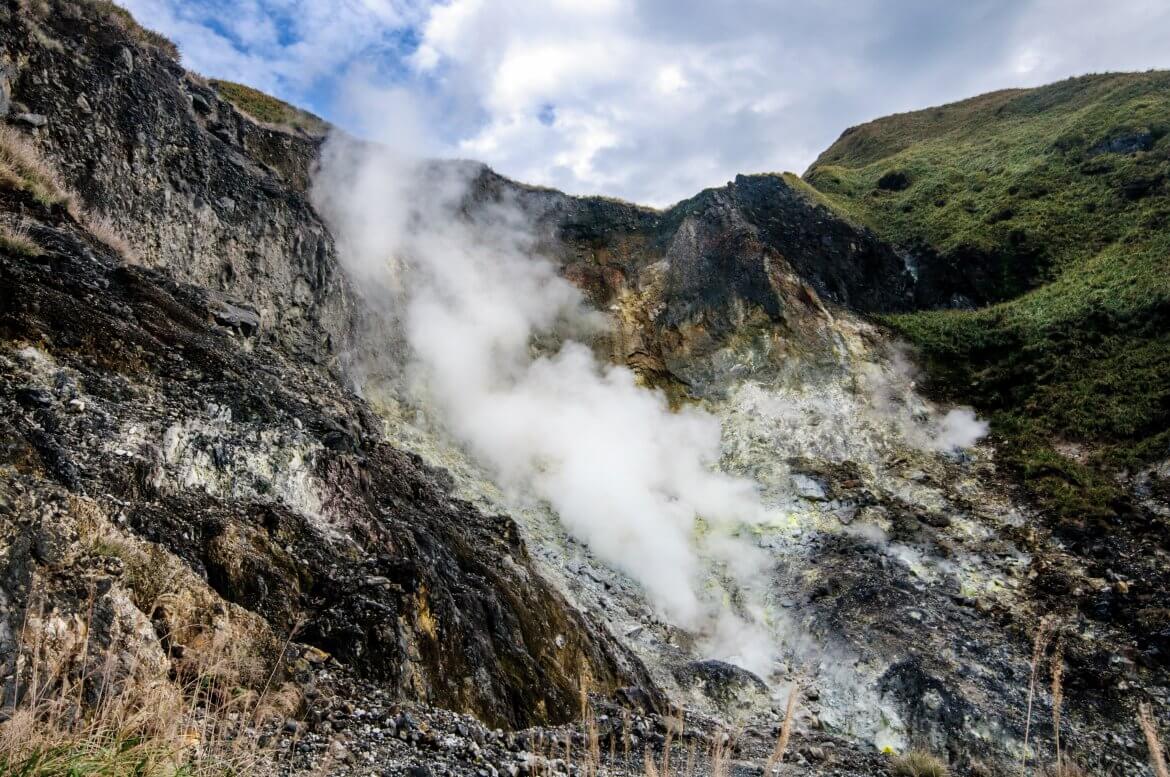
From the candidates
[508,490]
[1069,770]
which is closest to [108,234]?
[508,490]

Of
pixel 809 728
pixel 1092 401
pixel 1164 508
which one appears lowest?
pixel 809 728

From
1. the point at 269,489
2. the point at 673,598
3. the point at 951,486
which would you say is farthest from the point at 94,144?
the point at 951,486

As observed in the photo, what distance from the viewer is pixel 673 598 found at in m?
15.2

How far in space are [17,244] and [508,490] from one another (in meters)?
11.4

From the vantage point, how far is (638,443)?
66.6 ft

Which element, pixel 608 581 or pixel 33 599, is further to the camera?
pixel 608 581

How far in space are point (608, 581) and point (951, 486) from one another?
10.4 metres

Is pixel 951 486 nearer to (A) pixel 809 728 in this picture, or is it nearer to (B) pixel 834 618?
(B) pixel 834 618

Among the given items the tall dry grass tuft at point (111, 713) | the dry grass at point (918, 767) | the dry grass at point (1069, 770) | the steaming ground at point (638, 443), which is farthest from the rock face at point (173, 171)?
the dry grass at point (1069, 770)

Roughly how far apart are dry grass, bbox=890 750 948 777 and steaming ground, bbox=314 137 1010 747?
1243 millimetres

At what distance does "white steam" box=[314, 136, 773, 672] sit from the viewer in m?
16.3

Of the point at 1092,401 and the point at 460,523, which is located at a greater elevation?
the point at 1092,401

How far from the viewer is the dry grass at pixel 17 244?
8.01m

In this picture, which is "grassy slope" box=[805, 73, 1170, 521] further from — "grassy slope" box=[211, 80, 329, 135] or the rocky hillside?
"grassy slope" box=[211, 80, 329, 135]
